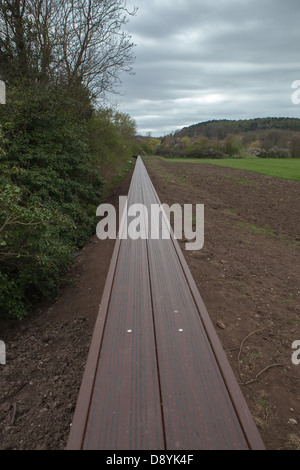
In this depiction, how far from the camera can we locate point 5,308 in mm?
3785

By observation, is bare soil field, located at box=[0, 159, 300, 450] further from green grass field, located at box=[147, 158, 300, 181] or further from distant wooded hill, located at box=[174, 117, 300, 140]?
distant wooded hill, located at box=[174, 117, 300, 140]

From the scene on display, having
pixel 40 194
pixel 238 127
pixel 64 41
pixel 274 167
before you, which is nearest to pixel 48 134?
pixel 40 194

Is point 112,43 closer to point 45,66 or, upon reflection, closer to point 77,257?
point 45,66

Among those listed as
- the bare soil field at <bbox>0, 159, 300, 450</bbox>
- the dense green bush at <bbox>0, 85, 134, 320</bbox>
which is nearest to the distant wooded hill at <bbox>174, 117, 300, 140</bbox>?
the dense green bush at <bbox>0, 85, 134, 320</bbox>

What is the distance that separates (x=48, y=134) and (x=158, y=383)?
696 centimetres

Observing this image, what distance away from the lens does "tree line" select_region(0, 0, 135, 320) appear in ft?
12.7

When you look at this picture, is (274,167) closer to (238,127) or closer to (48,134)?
(48,134)

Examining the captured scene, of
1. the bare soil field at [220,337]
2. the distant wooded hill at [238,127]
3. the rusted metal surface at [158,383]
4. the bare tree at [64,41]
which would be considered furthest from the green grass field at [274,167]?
the distant wooded hill at [238,127]

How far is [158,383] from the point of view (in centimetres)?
167

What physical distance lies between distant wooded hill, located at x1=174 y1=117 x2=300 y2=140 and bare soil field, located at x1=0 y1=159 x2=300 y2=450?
87692mm

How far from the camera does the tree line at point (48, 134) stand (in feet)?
12.7

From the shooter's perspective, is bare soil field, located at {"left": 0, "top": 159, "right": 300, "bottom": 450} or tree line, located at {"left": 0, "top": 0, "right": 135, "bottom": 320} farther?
tree line, located at {"left": 0, "top": 0, "right": 135, "bottom": 320}

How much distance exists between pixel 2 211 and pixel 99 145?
31.5 ft

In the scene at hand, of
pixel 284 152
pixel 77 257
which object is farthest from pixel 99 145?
pixel 284 152
